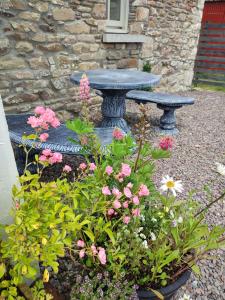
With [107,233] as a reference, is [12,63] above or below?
above

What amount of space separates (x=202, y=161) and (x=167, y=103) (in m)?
1.01

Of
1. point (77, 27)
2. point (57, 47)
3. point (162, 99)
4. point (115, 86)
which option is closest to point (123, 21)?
point (77, 27)

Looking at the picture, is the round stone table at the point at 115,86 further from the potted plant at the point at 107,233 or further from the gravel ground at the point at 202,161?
the potted plant at the point at 107,233

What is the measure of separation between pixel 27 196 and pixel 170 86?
6514 millimetres

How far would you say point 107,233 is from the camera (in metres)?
1.42

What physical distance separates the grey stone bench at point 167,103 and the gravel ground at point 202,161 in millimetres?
201

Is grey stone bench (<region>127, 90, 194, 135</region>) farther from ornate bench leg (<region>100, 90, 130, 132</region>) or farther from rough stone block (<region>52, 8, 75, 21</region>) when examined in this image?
rough stone block (<region>52, 8, 75, 21</region>)

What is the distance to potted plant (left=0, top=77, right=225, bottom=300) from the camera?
1084 millimetres

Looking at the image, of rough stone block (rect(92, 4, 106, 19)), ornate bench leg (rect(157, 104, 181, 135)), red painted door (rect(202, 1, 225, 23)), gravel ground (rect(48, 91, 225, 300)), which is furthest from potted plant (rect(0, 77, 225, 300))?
red painted door (rect(202, 1, 225, 23))

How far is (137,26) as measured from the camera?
5.27m

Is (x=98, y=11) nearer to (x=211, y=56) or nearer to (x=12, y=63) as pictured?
(x=12, y=63)

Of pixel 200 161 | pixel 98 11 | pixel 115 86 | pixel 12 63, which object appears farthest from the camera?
pixel 98 11

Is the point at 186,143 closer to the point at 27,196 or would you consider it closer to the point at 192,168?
the point at 192,168

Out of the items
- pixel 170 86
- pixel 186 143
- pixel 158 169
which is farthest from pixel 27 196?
pixel 170 86
